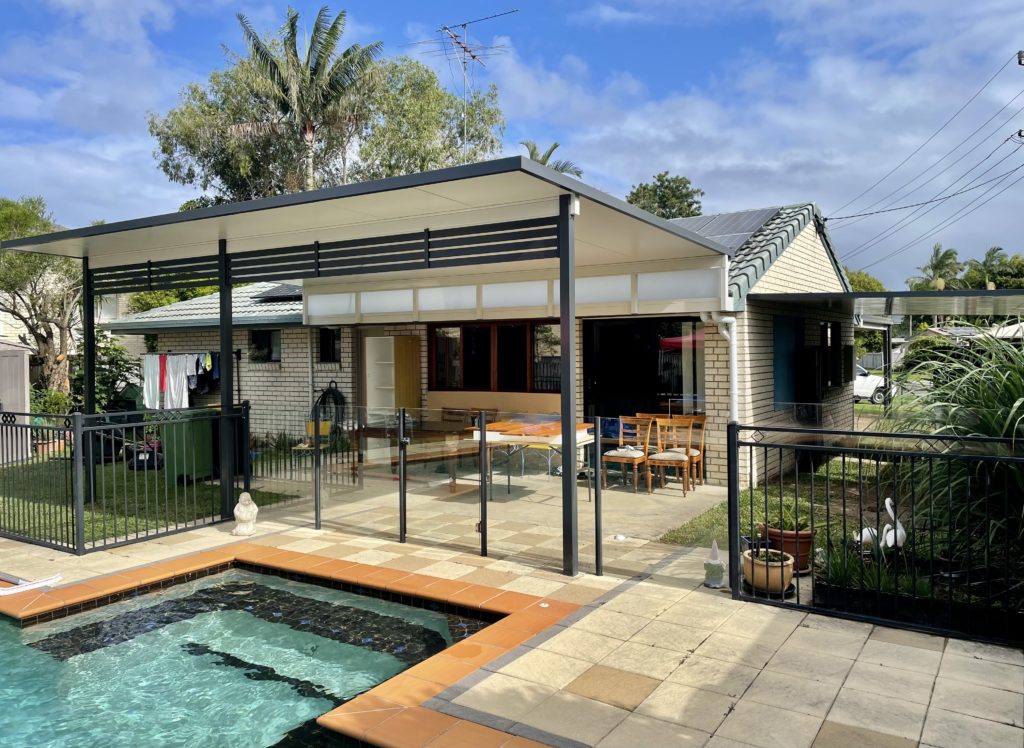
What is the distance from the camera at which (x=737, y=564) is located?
483 cm

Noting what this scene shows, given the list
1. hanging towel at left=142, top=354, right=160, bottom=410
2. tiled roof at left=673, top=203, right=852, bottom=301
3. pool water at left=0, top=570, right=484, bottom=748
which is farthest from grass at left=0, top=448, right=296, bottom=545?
tiled roof at left=673, top=203, right=852, bottom=301

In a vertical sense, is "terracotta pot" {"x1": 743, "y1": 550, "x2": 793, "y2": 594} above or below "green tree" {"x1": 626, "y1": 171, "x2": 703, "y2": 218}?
below

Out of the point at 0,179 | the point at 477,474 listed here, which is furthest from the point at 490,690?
the point at 0,179

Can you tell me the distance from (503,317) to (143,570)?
5.83 meters

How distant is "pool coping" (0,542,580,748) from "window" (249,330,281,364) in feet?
24.3

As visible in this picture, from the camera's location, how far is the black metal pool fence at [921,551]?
4156 mm

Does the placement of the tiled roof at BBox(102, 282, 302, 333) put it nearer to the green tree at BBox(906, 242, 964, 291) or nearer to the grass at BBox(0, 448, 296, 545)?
the grass at BBox(0, 448, 296, 545)

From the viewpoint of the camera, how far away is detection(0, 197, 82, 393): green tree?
16.7m

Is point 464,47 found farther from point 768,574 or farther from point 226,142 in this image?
point 768,574

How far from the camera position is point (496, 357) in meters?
11.2

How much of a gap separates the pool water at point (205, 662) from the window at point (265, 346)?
828 cm

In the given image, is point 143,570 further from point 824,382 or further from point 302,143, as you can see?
point 302,143

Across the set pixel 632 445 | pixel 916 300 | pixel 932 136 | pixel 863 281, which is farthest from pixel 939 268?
pixel 632 445

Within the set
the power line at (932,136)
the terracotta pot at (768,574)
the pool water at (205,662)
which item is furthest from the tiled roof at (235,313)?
the power line at (932,136)
